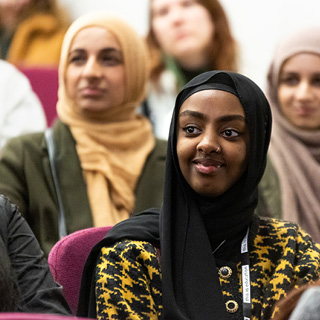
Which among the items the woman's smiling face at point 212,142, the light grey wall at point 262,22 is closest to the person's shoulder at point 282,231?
the woman's smiling face at point 212,142

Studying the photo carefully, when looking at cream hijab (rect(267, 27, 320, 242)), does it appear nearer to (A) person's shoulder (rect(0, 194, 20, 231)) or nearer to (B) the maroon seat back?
(B) the maroon seat back

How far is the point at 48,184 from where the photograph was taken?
8.43 feet

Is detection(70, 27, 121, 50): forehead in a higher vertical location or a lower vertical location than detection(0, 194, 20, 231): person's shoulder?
higher

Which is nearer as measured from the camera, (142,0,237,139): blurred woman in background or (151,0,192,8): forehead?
(142,0,237,139): blurred woman in background

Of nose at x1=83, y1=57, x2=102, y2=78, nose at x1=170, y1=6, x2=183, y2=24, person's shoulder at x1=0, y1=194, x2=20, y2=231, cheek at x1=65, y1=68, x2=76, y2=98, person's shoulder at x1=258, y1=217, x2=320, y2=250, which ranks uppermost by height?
nose at x1=170, y1=6, x2=183, y2=24

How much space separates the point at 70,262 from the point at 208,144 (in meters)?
0.40

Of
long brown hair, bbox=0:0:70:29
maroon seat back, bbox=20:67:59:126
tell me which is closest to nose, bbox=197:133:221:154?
maroon seat back, bbox=20:67:59:126

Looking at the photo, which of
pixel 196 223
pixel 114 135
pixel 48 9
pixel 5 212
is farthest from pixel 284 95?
pixel 48 9

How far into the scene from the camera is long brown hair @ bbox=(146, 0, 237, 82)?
12.3 ft

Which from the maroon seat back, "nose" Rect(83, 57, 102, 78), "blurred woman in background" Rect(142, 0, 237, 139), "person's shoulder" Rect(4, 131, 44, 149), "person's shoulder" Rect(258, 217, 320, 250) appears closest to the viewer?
"person's shoulder" Rect(258, 217, 320, 250)

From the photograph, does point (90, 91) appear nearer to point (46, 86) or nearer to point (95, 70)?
point (95, 70)

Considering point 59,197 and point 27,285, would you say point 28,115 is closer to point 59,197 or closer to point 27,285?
point 59,197

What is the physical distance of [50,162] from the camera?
262 centimetres

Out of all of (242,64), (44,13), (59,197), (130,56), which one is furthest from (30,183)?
(44,13)
